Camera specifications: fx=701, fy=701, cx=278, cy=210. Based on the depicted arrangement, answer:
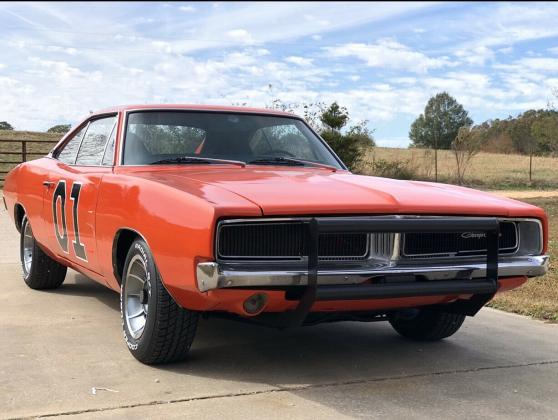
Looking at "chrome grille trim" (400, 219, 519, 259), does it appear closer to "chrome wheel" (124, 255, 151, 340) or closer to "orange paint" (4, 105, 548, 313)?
"orange paint" (4, 105, 548, 313)

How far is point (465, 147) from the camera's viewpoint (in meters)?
26.4

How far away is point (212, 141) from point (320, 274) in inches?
70.5

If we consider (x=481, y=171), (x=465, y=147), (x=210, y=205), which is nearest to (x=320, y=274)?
(x=210, y=205)

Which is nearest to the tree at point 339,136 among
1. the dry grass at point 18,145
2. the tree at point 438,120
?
the dry grass at point 18,145

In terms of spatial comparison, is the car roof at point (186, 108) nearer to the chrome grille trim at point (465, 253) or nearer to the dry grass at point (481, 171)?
the chrome grille trim at point (465, 253)

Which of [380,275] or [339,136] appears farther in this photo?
[339,136]

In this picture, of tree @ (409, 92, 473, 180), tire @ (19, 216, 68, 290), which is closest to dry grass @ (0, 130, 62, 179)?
tire @ (19, 216, 68, 290)

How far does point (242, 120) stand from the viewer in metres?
5.02

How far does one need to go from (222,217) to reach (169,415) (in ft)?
3.03

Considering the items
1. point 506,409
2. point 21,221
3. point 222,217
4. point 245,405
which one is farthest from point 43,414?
point 21,221

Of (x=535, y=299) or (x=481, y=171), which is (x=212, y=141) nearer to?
(x=535, y=299)

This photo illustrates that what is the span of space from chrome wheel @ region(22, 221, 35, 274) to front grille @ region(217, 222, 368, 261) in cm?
337

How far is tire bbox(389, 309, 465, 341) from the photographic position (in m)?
4.62

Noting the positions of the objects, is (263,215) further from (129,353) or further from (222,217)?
(129,353)
